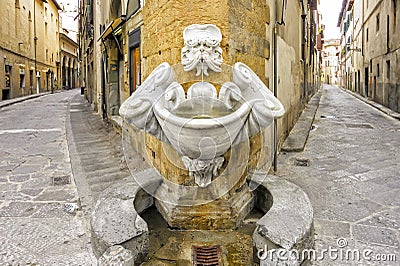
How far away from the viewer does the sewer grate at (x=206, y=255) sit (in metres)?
2.34

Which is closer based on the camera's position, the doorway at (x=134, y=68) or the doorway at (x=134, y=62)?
the doorway at (x=134, y=62)

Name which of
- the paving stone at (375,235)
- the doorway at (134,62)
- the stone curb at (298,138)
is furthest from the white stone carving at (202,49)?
the stone curb at (298,138)

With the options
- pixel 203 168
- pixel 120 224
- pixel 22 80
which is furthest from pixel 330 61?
pixel 120 224

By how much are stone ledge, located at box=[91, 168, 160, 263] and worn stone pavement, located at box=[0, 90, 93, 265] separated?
0.28m

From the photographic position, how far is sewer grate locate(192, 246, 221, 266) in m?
2.34

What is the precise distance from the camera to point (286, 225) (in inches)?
89.3

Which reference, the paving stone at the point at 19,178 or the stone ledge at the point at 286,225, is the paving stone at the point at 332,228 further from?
the paving stone at the point at 19,178

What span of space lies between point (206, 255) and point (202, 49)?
1.46 m

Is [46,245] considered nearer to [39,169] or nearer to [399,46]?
[39,169]

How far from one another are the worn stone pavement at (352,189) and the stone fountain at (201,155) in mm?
439

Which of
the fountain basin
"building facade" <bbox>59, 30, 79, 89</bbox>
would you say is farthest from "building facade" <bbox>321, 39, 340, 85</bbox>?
the fountain basin

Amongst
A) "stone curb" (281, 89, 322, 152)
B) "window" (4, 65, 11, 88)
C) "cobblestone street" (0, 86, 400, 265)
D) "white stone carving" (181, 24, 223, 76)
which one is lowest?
"cobblestone street" (0, 86, 400, 265)

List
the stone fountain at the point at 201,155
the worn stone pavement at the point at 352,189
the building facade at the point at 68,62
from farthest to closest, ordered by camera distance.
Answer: the building facade at the point at 68,62
the worn stone pavement at the point at 352,189
the stone fountain at the point at 201,155

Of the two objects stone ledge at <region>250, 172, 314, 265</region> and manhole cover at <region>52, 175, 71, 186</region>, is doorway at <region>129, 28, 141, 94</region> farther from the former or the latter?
stone ledge at <region>250, 172, 314, 265</region>
